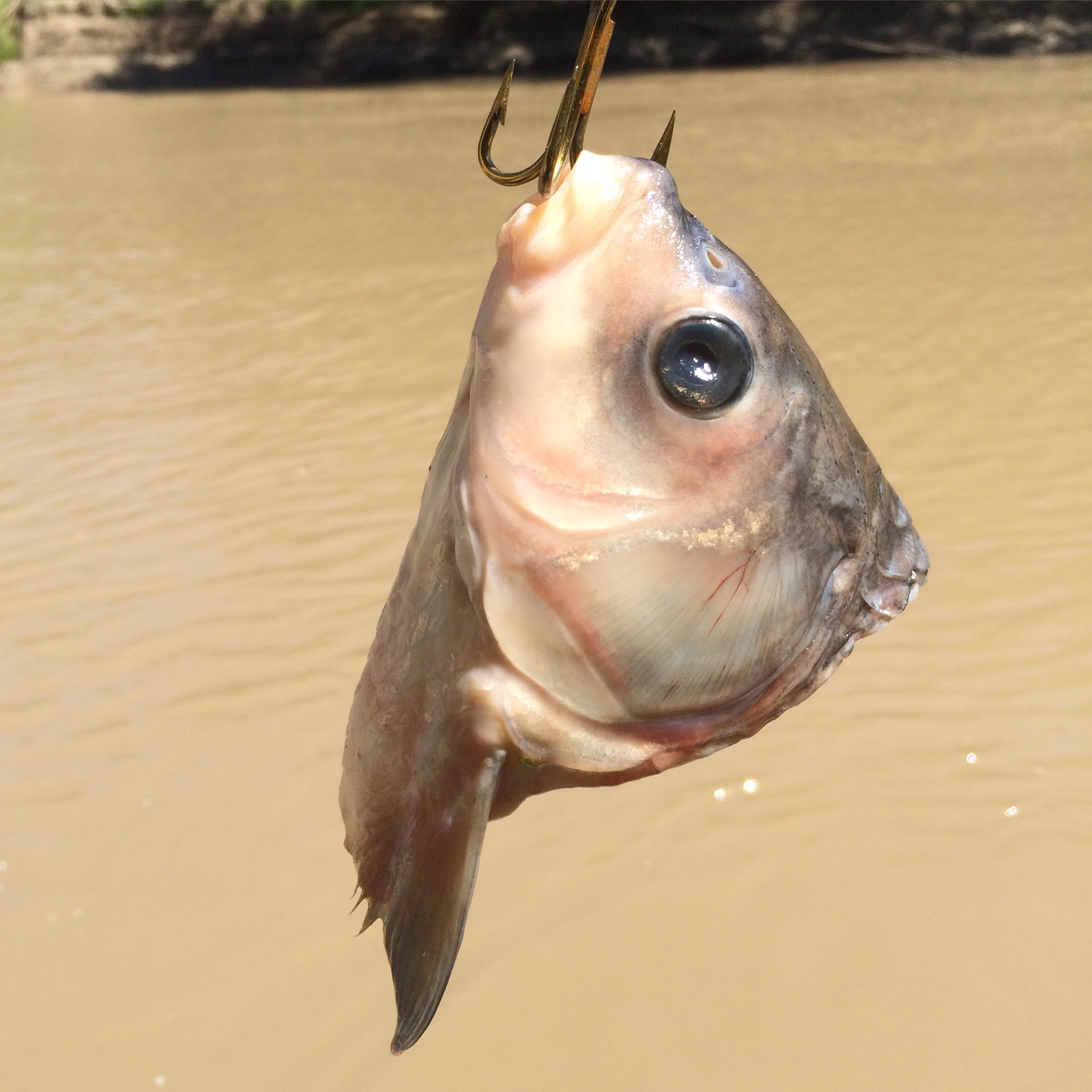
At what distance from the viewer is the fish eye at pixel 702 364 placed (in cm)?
96

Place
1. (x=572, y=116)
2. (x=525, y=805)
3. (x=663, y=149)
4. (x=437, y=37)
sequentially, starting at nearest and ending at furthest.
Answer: (x=572, y=116)
(x=663, y=149)
(x=525, y=805)
(x=437, y=37)

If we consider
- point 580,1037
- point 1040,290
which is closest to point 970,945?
point 580,1037

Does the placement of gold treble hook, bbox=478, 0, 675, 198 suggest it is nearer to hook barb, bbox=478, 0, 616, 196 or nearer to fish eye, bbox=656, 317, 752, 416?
hook barb, bbox=478, 0, 616, 196

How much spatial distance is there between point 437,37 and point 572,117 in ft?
70.4

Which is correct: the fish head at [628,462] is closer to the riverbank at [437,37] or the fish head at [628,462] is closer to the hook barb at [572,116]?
the hook barb at [572,116]

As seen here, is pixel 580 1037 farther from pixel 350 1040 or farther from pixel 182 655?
pixel 182 655

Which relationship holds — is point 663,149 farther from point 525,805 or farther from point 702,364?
point 525,805

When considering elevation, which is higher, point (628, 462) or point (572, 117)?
point (572, 117)

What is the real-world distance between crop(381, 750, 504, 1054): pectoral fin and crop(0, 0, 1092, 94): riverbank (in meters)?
18.8

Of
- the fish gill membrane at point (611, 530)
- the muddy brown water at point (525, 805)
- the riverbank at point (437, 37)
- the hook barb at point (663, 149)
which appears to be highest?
the hook barb at point (663, 149)

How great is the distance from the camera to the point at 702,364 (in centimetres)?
96

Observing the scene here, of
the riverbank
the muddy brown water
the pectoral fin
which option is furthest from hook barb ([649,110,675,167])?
the riverbank

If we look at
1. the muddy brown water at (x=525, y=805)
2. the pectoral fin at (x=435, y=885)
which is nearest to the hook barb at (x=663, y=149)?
the pectoral fin at (x=435, y=885)

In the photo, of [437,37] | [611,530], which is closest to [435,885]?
[611,530]
